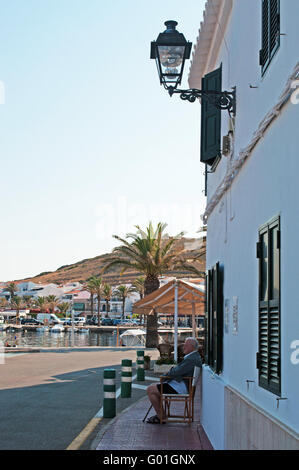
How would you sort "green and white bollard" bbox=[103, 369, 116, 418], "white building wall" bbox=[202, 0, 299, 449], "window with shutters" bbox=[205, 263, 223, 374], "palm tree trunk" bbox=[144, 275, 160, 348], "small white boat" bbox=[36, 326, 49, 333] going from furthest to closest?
"small white boat" bbox=[36, 326, 49, 333] → "palm tree trunk" bbox=[144, 275, 160, 348] → "green and white bollard" bbox=[103, 369, 116, 418] → "window with shutters" bbox=[205, 263, 223, 374] → "white building wall" bbox=[202, 0, 299, 449]

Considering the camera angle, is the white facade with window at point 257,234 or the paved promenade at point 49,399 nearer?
the white facade with window at point 257,234

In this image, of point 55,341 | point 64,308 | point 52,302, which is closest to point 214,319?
point 55,341

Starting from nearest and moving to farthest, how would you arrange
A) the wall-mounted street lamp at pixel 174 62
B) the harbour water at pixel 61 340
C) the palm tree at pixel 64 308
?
1. the wall-mounted street lamp at pixel 174 62
2. the harbour water at pixel 61 340
3. the palm tree at pixel 64 308

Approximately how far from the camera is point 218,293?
8.58 metres

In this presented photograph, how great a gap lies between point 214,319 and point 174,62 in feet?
12.2

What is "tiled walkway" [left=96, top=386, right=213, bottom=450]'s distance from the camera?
8.60 m

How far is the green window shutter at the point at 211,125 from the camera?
31.1 ft

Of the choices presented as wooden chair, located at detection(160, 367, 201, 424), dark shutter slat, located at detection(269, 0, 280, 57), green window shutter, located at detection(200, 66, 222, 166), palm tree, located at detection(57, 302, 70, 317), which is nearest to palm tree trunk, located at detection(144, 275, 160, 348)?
wooden chair, located at detection(160, 367, 201, 424)

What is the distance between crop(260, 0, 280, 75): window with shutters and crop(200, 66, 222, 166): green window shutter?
3.36 m

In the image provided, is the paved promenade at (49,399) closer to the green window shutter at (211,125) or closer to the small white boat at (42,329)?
the green window shutter at (211,125)

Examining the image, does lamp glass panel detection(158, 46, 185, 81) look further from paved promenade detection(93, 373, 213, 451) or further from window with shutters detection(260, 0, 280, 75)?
paved promenade detection(93, 373, 213, 451)

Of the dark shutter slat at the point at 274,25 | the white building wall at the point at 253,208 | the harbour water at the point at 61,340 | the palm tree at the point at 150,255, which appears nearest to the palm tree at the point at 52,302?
the harbour water at the point at 61,340

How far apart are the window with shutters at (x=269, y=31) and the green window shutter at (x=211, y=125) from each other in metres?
3.36
